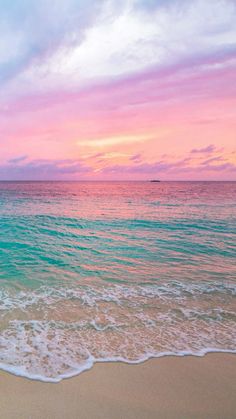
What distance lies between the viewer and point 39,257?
1141 centimetres

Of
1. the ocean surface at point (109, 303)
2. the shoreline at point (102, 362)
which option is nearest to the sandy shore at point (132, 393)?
the shoreline at point (102, 362)

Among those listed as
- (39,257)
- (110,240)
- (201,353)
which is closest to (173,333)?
(201,353)

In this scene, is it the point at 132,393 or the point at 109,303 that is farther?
the point at 109,303

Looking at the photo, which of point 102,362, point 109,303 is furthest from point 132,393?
point 109,303

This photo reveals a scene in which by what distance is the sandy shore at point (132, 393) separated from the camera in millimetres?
3236

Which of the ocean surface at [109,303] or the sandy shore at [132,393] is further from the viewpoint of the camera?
the ocean surface at [109,303]

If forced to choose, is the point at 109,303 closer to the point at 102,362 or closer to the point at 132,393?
the point at 102,362

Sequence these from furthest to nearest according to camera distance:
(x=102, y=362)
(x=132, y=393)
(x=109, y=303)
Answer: (x=109, y=303), (x=102, y=362), (x=132, y=393)

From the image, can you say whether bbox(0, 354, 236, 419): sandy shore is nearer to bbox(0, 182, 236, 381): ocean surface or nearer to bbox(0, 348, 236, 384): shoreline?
bbox(0, 348, 236, 384): shoreline

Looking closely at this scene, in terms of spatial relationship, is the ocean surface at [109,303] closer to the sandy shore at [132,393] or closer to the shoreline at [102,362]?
the shoreline at [102,362]

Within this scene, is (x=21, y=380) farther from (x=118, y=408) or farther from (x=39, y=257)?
(x=39, y=257)

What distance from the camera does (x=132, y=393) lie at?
A: 3.60m

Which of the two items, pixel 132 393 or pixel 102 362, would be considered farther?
pixel 102 362

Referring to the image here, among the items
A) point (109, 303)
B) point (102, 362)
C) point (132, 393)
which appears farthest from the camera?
point (109, 303)
